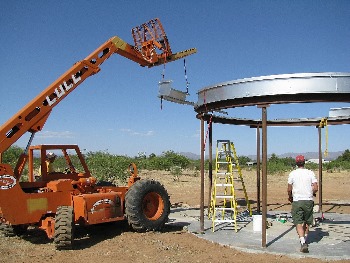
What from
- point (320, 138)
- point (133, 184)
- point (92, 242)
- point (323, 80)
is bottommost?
point (92, 242)

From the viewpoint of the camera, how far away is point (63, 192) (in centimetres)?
865

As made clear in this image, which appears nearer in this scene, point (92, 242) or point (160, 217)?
point (92, 242)

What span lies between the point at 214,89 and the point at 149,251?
3.62 metres

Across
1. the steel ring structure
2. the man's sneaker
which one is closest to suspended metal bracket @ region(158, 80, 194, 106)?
the steel ring structure

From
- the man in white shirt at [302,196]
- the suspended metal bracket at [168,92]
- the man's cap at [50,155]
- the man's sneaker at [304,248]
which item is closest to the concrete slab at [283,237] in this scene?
the man's sneaker at [304,248]

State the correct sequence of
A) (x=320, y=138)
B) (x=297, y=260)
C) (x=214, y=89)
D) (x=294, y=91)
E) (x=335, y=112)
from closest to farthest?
(x=297, y=260) → (x=294, y=91) → (x=214, y=89) → (x=335, y=112) → (x=320, y=138)

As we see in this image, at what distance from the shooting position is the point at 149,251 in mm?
7594

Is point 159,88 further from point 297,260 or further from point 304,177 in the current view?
point 297,260

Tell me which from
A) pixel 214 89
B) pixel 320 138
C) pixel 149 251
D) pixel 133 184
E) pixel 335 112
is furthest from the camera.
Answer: pixel 320 138

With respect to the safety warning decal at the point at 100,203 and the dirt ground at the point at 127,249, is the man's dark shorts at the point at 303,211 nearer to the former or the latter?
the dirt ground at the point at 127,249

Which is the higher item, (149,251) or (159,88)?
(159,88)

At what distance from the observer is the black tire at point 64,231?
7.65 metres

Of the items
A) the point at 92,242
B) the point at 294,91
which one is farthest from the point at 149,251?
the point at 294,91

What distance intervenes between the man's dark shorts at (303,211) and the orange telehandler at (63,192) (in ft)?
11.6
